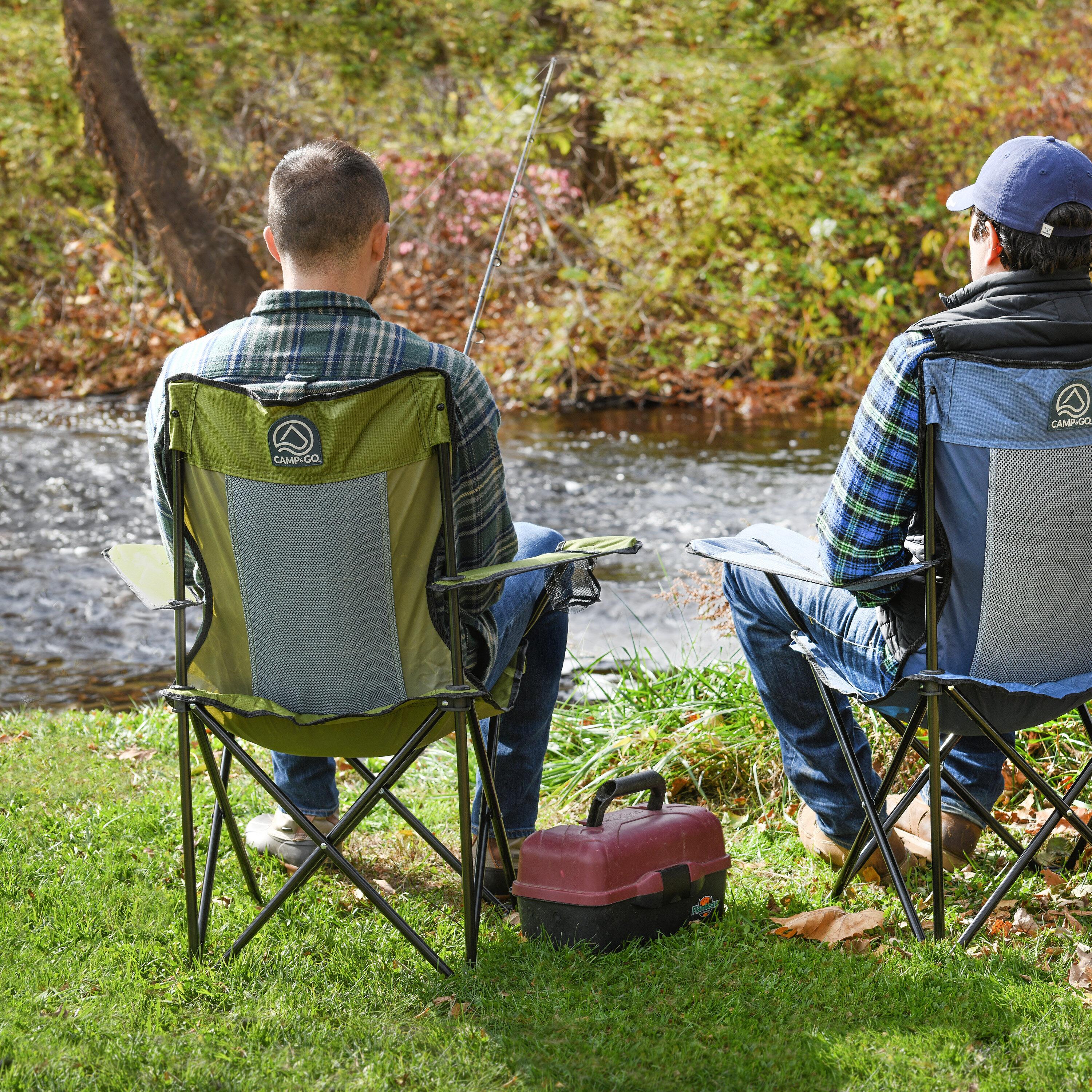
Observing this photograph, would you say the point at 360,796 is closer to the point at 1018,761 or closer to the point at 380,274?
the point at 380,274

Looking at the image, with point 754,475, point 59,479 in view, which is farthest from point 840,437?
point 59,479

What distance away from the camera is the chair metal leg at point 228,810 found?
2393 mm

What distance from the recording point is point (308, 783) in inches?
112

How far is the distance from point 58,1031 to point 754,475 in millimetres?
6662

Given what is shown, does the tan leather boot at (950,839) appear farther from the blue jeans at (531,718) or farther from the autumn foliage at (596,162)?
the autumn foliage at (596,162)

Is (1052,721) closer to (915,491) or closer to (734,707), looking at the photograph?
(734,707)

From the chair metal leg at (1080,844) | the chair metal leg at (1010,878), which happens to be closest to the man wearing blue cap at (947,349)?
the chair metal leg at (1010,878)

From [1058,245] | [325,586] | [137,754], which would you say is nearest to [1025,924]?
[1058,245]

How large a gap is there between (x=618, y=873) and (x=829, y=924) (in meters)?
0.49

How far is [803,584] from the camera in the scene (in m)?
2.65

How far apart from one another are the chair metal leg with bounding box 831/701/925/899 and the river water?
4.86 ft

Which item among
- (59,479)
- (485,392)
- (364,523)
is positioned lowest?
(59,479)

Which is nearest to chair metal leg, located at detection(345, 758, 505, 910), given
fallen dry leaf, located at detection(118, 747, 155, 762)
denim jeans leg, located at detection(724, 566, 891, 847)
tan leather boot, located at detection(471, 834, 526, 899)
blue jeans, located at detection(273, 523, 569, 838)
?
tan leather boot, located at detection(471, 834, 526, 899)

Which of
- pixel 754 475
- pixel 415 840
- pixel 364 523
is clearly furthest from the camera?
pixel 754 475
